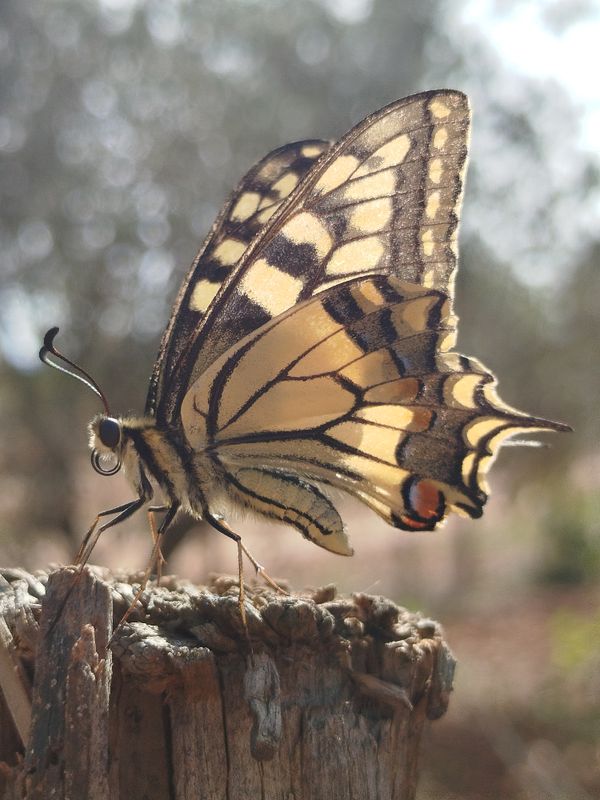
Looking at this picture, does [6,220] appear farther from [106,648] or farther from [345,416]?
[106,648]

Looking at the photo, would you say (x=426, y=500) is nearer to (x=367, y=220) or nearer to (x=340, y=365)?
(x=340, y=365)

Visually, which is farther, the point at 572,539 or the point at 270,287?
the point at 572,539

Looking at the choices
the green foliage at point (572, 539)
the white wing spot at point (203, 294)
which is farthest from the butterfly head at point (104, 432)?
the green foliage at point (572, 539)

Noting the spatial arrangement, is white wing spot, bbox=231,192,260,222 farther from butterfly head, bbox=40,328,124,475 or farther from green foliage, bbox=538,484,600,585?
green foliage, bbox=538,484,600,585

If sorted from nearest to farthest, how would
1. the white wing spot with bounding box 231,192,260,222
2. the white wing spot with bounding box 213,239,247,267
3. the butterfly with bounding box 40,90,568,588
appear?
the butterfly with bounding box 40,90,568,588 < the white wing spot with bounding box 213,239,247,267 < the white wing spot with bounding box 231,192,260,222

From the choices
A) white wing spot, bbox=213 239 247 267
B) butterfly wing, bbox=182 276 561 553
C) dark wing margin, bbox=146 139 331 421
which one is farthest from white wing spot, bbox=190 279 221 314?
butterfly wing, bbox=182 276 561 553

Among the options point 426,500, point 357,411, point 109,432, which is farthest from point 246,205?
point 426,500

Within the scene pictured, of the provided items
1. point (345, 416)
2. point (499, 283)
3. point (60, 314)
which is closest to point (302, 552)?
point (499, 283)
